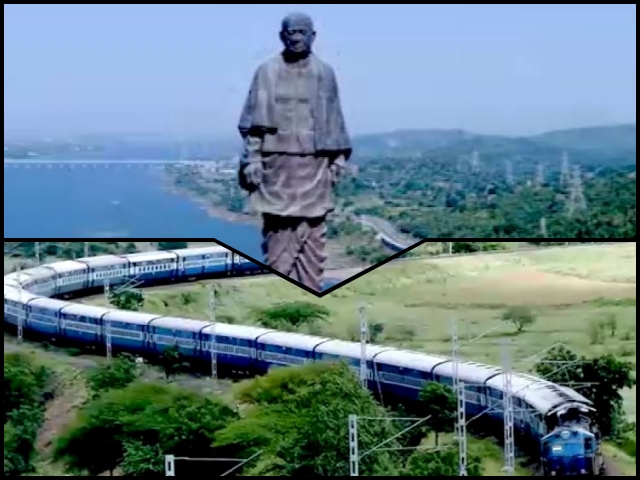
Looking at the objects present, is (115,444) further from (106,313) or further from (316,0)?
(316,0)

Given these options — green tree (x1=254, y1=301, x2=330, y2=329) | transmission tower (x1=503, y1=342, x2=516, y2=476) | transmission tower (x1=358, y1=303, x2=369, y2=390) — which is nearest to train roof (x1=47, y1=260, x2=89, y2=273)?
Answer: green tree (x1=254, y1=301, x2=330, y2=329)

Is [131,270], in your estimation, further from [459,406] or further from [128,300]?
[459,406]

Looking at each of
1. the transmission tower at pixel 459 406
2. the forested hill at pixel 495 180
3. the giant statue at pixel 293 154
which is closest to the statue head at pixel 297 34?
the giant statue at pixel 293 154

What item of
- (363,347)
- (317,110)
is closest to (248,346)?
(363,347)

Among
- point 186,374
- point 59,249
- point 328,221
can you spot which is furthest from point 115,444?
point 328,221

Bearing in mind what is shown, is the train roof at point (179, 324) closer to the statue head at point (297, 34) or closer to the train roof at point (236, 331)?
the train roof at point (236, 331)

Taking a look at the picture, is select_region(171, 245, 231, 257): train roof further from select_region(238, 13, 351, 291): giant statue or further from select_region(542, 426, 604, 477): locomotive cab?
select_region(542, 426, 604, 477): locomotive cab
